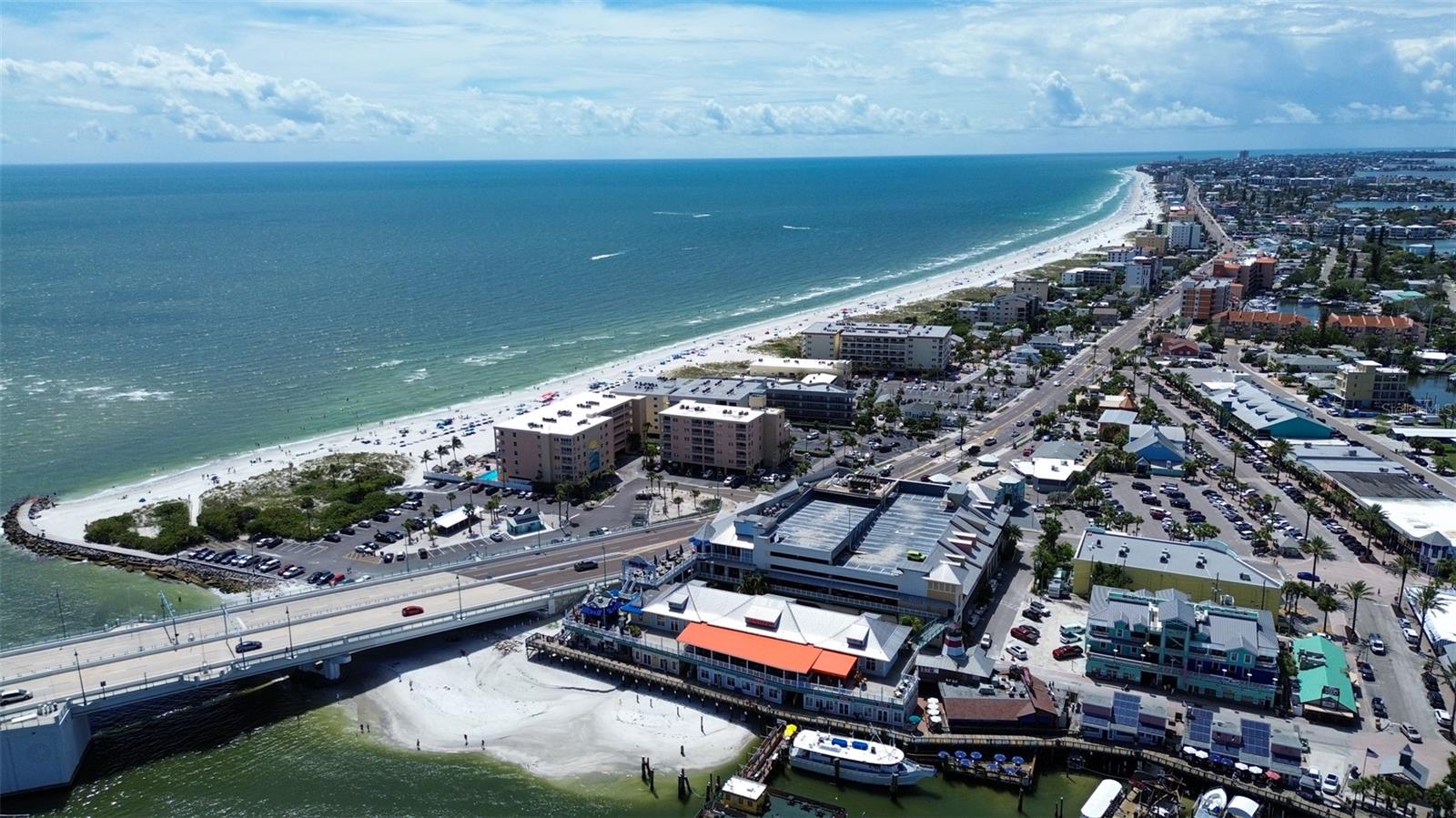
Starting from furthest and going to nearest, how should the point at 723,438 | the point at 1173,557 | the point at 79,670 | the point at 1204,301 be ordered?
the point at 1204,301 < the point at 723,438 < the point at 1173,557 < the point at 79,670

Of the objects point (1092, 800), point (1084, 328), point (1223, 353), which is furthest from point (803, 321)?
point (1092, 800)

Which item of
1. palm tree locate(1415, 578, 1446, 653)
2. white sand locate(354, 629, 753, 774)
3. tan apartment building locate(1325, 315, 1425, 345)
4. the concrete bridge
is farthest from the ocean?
tan apartment building locate(1325, 315, 1425, 345)

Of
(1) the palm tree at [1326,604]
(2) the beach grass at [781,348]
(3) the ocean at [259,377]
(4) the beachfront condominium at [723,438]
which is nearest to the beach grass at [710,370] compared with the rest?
(2) the beach grass at [781,348]

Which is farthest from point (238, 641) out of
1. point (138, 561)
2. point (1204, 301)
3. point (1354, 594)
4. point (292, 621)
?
point (1204, 301)

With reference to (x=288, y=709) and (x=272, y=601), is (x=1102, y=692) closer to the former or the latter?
(x=288, y=709)

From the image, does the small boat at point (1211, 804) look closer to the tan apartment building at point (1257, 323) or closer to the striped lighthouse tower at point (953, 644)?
the striped lighthouse tower at point (953, 644)

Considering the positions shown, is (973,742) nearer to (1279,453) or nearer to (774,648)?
(774,648)
